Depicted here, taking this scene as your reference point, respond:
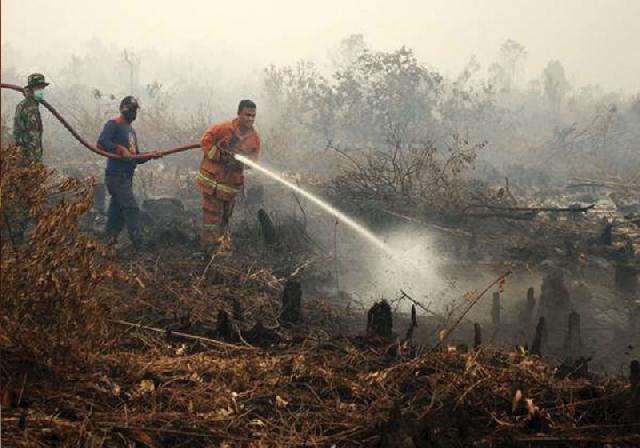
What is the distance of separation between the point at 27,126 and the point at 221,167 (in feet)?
7.34

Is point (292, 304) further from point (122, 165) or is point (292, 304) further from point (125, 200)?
point (122, 165)

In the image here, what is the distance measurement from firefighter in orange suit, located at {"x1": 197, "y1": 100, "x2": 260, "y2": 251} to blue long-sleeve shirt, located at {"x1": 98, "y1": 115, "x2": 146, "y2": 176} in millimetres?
853

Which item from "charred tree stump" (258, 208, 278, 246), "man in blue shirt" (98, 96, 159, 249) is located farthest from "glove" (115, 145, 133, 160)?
"charred tree stump" (258, 208, 278, 246)

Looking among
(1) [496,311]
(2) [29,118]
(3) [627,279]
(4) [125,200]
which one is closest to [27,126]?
(2) [29,118]

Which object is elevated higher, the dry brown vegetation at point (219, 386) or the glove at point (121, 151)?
the glove at point (121, 151)

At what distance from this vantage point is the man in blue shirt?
285 inches

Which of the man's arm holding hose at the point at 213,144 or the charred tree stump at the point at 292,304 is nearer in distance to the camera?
the charred tree stump at the point at 292,304

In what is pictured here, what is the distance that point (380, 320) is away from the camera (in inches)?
189

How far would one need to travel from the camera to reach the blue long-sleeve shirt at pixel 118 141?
7.22 meters

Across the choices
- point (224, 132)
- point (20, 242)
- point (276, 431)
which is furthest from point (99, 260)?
point (276, 431)

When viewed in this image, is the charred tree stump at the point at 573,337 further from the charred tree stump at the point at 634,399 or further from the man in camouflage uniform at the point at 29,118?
the man in camouflage uniform at the point at 29,118

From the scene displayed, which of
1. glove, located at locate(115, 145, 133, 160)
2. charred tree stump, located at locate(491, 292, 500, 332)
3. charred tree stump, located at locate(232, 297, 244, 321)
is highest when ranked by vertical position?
glove, located at locate(115, 145, 133, 160)

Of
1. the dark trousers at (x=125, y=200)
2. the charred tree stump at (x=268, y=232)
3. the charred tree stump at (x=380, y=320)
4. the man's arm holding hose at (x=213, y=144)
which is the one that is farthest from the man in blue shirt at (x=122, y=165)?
the charred tree stump at (x=380, y=320)

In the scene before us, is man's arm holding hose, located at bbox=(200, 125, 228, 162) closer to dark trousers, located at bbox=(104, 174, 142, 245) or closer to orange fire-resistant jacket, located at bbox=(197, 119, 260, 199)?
orange fire-resistant jacket, located at bbox=(197, 119, 260, 199)
